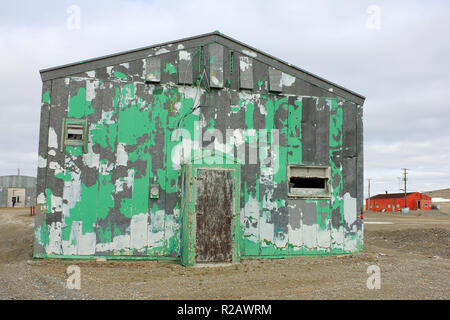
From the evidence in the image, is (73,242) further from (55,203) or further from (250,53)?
(250,53)

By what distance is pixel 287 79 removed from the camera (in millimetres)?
9523

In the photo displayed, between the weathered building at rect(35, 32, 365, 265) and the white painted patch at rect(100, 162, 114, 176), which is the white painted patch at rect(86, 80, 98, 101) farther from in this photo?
the white painted patch at rect(100, 162, 114, 176)

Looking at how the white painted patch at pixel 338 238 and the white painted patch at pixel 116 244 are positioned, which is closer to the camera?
the white painted patch at pixel 116 244

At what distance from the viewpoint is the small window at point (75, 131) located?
8.38m

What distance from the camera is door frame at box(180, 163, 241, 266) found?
8023 mm

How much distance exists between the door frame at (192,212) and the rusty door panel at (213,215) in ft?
0.23

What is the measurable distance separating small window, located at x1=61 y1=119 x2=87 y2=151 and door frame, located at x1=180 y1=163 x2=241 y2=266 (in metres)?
2.16

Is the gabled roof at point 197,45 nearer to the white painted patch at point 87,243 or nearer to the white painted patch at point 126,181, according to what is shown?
the white painted patch at point 126,181

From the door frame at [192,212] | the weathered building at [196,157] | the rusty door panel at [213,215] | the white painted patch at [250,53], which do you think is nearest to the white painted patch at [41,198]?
the weathered building at [196,157]

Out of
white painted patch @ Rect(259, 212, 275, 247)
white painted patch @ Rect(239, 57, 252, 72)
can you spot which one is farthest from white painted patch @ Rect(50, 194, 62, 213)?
white painted patch @ Rect(239, 57, 252, 72)

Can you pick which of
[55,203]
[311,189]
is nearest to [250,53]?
[311,189]

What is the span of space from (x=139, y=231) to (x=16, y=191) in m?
42.2

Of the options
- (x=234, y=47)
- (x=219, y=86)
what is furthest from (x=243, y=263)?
(x=234, y=47)

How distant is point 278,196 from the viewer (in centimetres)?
919
